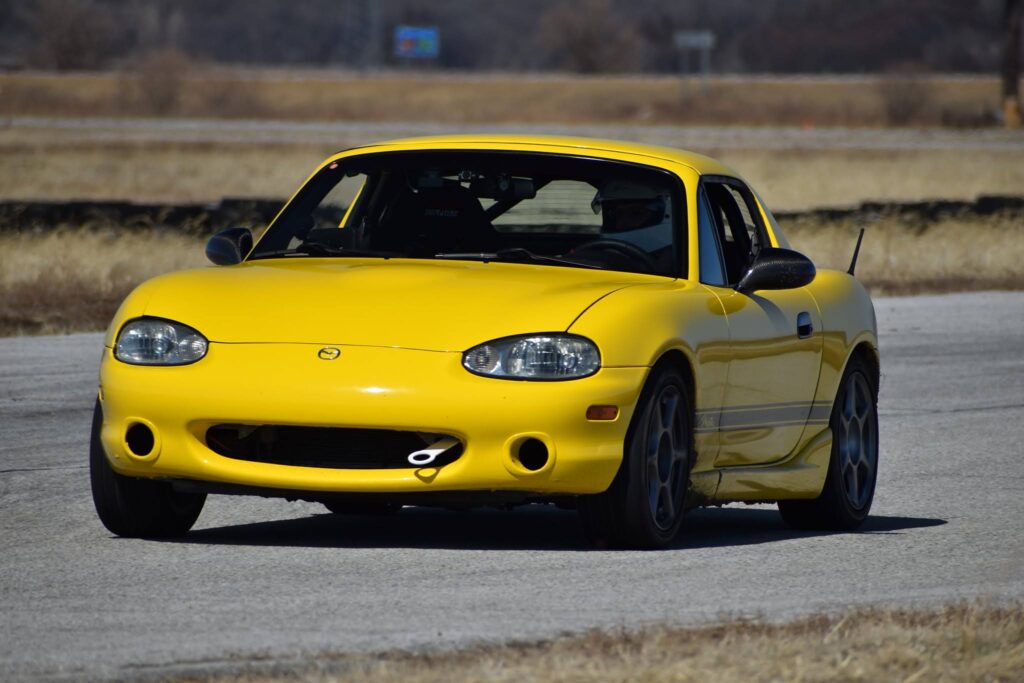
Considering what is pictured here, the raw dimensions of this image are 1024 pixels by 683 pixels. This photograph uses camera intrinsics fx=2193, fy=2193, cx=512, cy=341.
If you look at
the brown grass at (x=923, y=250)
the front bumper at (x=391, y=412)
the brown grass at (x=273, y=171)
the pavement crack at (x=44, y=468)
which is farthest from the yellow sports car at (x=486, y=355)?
the brown grass at (x=273, y=171)

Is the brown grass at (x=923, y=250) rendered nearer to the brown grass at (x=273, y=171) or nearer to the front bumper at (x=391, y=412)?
the brown grass at (x=273, y=171)

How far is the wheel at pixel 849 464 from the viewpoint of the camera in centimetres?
878

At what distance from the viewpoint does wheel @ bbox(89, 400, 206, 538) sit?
7434 mm

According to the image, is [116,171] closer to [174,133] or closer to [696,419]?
[174,133]

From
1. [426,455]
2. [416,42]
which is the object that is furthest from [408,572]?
[416,42]

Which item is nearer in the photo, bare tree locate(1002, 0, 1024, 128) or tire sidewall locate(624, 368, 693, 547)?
tire sidewall locate(624, 368, 693, 547)

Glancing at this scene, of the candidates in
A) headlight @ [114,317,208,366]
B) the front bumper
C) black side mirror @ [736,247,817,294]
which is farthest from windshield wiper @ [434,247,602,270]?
headlight @ [114,317,208,366]

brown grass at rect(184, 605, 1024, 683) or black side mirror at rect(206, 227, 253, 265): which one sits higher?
brown grass at rect(184, 605, 1024, 683)

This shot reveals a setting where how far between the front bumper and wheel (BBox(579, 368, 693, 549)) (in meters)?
0.08

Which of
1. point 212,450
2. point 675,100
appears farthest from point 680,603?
point 675,100

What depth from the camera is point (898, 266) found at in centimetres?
2684

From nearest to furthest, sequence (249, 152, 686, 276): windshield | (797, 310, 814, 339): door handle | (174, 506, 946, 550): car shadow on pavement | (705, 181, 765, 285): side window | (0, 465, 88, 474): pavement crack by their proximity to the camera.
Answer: (174, 506, 946, 550): car shadow on pavement
(249, 152, 686, 276): windshield
(797, 310, 814, 339): door handle
(705, 181, 765, 285): side window
(0, 465, 88, 474): pavement crack

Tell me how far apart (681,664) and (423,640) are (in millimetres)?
754

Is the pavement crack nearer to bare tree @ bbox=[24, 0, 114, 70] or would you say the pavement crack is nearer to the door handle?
the door handle
